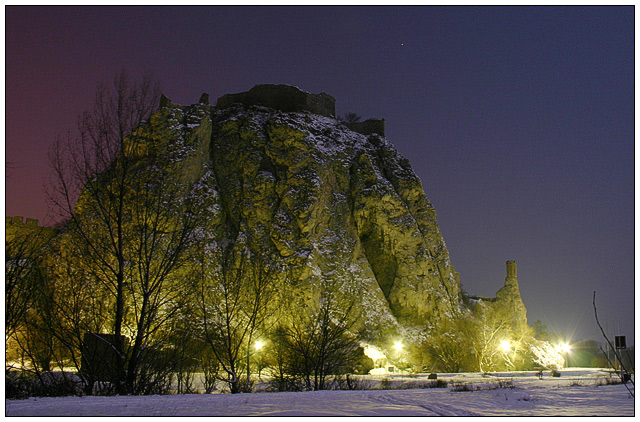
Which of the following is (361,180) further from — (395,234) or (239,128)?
(239,128)

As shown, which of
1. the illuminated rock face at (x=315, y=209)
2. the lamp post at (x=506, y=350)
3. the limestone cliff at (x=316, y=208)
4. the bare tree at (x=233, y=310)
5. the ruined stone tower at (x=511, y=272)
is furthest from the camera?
the ruined stone tower at (x=511, y=272)

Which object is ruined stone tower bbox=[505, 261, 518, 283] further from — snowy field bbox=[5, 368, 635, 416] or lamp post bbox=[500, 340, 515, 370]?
snowy field bbox=[5, 368, 635, 416]

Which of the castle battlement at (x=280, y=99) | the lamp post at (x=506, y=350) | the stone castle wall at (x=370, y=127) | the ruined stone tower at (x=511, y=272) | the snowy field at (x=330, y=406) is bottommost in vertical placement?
the lamp post at (x=506, y=350)

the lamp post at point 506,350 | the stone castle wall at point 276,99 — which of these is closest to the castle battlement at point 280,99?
the stone castle wall at point 276,99

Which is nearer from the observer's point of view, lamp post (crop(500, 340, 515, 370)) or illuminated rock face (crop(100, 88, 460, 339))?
lamp post (crop(500, 340, 515, 370))

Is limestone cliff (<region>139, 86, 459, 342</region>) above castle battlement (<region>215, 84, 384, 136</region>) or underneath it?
underneath

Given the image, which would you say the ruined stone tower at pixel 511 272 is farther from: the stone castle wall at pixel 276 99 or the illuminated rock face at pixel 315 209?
the stone castle wall at pixel 276 99

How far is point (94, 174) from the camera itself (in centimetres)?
1120

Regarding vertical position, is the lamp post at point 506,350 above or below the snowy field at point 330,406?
below

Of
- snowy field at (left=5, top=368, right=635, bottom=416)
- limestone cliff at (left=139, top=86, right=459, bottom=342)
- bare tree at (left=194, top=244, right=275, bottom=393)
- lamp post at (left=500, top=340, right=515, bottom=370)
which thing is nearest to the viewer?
snowy field at (left=5, top=368, right=635, bottom=416)

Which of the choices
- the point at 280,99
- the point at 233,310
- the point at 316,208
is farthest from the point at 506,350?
the point at 233,310

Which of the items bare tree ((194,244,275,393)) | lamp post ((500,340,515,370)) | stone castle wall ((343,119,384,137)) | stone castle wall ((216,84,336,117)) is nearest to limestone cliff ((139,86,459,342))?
stone castle wall ((216,84,336,117))

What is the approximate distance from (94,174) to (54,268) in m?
27.1

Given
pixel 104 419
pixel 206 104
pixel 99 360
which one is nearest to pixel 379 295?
pixel 206 104
